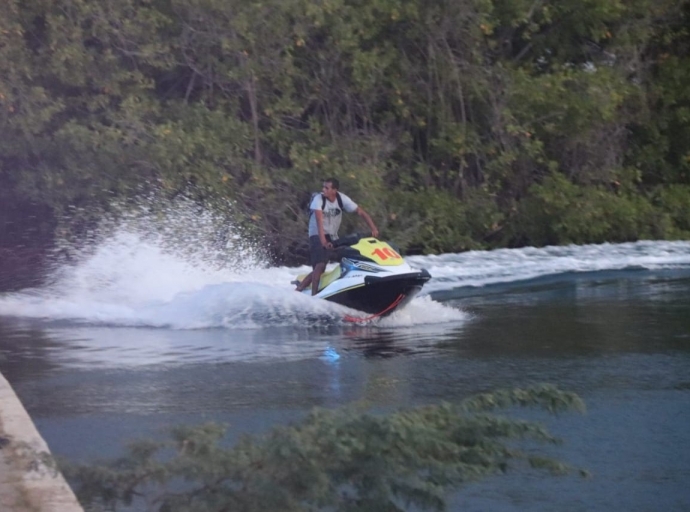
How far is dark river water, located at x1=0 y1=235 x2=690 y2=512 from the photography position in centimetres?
701

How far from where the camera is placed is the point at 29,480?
527 centimetres

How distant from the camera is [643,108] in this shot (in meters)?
25.6

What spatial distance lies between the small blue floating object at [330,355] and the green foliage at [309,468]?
5188mm

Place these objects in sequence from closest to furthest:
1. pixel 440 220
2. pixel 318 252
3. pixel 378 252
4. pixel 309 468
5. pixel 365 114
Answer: pixel 309 468, pixel 378 252, pixel 318 252, pixel 440 220, pixel 365 114

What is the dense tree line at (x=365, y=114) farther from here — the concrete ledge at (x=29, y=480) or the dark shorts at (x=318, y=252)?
the concrete ledge at (x=29, y=480)

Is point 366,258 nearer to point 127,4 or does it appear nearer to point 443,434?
point 443,434

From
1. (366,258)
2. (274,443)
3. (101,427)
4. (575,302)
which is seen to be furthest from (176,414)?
(575,302)

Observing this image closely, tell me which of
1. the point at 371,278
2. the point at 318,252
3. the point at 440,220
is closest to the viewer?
the point at 371,278

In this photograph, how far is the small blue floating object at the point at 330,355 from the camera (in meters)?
10.3

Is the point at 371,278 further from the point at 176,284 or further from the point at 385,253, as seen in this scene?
the point at 176,284

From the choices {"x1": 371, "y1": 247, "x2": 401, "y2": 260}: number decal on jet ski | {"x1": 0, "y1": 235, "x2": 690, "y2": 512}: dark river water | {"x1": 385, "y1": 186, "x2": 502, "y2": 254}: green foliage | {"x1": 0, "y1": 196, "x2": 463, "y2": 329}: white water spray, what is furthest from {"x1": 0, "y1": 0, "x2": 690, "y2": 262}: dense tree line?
{"x1": 371, "y1": 247, "x2": 401, "y2": 260}: number decal on jet ski

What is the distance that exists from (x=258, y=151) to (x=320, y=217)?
9.14 meters

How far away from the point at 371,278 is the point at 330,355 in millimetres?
1746

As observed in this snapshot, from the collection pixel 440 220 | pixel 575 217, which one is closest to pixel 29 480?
pixel 440 220
